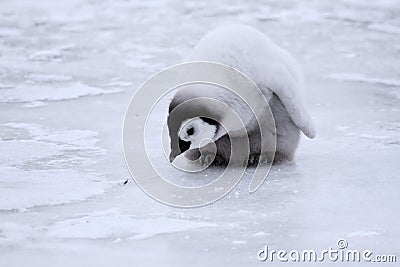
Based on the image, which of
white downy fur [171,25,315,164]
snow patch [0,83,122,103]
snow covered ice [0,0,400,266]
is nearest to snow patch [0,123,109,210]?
snow covered ice [0,0,400,266]

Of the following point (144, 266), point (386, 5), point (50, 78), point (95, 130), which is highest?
point (144, 266)

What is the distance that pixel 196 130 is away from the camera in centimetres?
356

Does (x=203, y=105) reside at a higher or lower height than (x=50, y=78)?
higher

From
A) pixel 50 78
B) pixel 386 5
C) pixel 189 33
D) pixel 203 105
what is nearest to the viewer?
pixel 203 105

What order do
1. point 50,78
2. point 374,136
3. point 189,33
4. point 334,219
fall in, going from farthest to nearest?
point 189,33 < point 50,78 < point 374,136 < point 334,219

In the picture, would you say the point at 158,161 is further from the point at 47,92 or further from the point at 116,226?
the point at 47,92

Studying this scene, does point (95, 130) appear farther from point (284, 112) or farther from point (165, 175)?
point (284, 112)

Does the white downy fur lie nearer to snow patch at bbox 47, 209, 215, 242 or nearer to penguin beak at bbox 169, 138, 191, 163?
penguin beak at bbox 169, 138, 191, 163

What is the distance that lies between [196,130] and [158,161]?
1.63 feet

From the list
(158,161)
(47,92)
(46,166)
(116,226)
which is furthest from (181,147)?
(47,92)

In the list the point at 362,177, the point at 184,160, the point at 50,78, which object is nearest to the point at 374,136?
the point at 362,177

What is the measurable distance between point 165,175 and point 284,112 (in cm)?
61

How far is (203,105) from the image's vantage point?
354 centimetres

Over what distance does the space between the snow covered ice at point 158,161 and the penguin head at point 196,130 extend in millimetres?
236
